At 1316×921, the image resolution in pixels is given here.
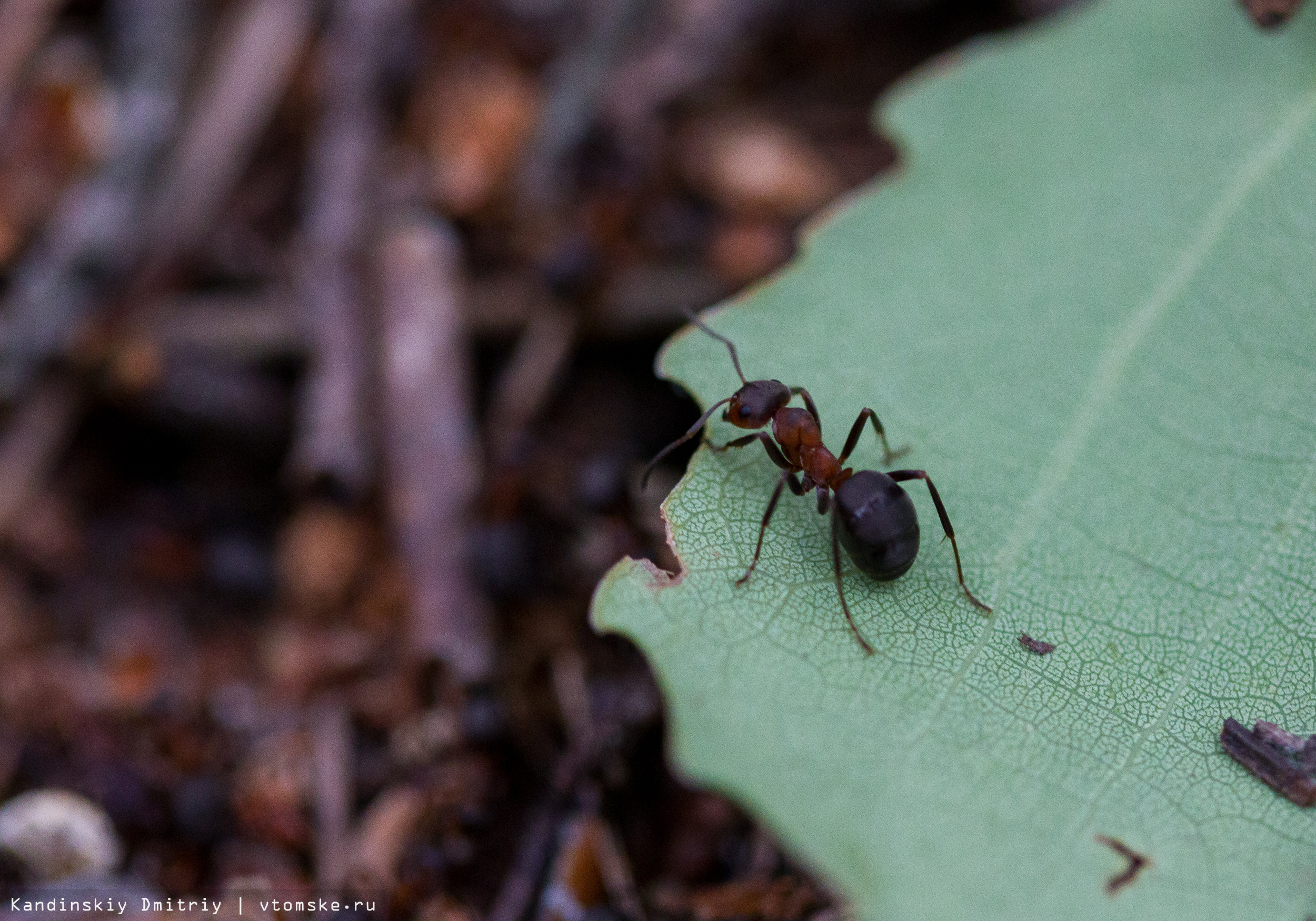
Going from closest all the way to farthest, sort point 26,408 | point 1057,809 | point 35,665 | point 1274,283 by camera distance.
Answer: point 1057,809
point 1274,283
point 35,665
point 26,408

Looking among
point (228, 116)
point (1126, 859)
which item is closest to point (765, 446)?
point (1126, 859)

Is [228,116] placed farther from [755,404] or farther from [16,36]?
[755,404]

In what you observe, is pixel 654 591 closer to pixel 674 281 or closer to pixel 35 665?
pixel 674 281

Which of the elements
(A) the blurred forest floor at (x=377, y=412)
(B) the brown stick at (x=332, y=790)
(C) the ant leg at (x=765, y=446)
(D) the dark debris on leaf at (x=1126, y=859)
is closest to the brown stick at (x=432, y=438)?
(A) the blurred forest floor at (x=377, y=412)

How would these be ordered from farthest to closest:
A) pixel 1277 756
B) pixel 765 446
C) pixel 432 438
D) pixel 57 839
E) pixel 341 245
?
pixel 341 245, pixel 432 438, pixel 57 839, pixel 765 446, pixel 1277 756

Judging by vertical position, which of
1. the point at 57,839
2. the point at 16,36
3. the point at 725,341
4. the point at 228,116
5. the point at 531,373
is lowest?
the point at 57,839

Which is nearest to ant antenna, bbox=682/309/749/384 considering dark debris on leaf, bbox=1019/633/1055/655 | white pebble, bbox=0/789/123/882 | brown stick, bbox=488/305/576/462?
dark debris on leaf, bbox=1019/633/1055/655

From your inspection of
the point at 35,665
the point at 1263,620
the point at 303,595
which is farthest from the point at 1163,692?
the point at 35,665

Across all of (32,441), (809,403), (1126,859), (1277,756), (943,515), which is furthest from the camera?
(32,441)
